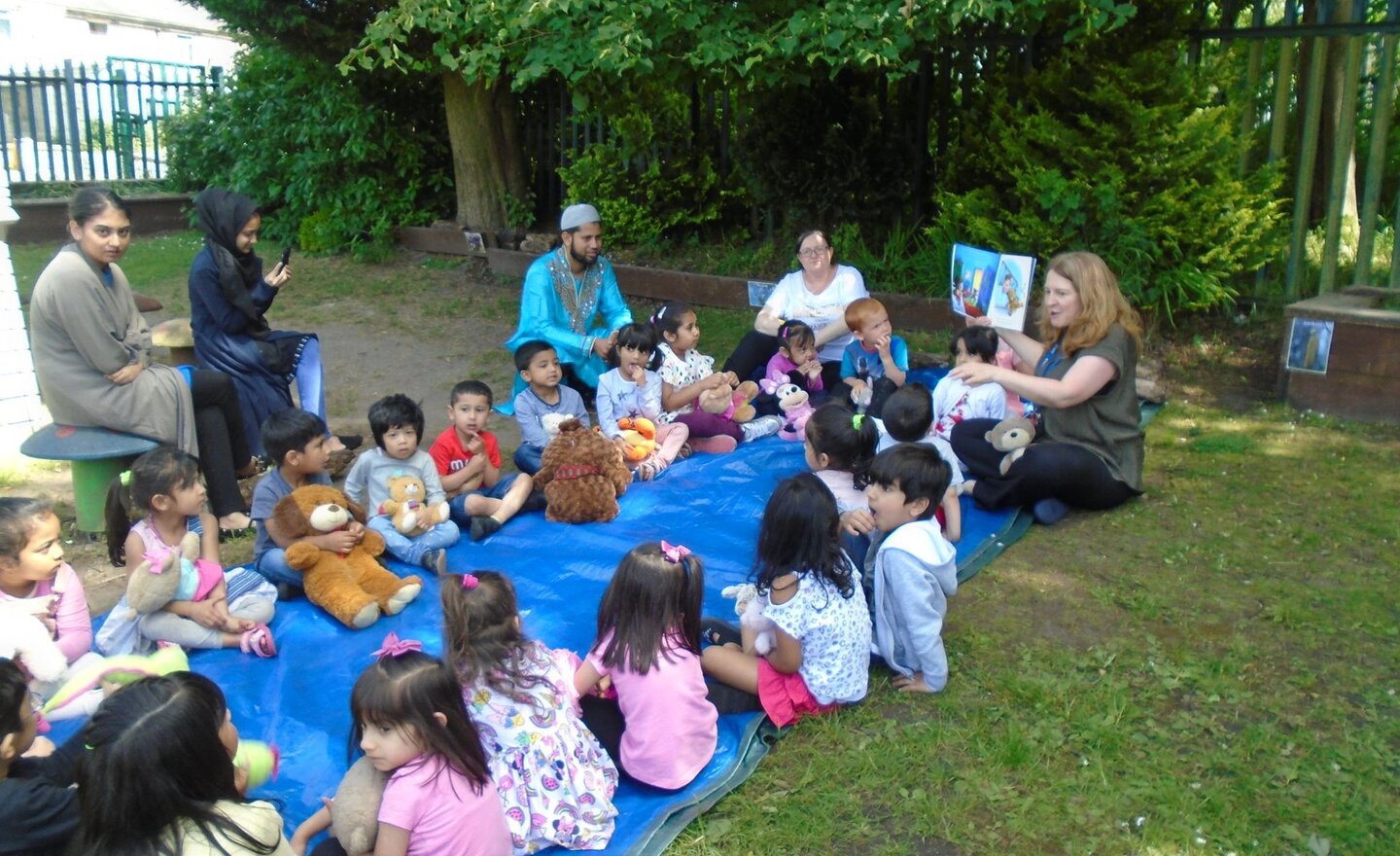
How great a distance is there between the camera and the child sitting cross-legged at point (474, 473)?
4961 millimetres

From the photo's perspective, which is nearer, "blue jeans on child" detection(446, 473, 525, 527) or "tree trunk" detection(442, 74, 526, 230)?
"blue jeans on child" detection(446, 473, 525, 527)

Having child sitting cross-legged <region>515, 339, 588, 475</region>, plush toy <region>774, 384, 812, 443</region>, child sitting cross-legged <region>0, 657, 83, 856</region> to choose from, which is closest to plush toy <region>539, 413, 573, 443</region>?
child sitting cross-legged <region>515, 339, 588, 475</region>

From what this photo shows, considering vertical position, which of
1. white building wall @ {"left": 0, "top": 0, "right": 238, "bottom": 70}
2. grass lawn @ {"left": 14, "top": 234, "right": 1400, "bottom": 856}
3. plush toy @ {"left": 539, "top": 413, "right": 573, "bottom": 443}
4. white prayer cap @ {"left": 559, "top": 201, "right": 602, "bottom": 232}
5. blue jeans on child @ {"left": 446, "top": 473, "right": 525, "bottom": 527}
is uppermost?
white building wall @ {"left": 0, "top": 0, "right": 238, "bottom": 70}

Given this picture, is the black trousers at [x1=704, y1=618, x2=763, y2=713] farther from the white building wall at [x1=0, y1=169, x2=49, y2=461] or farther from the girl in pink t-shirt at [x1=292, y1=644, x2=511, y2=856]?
the white building wall at [x1=0, y1=169, x2=49, y2=461]

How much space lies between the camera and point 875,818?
3117 millimetres

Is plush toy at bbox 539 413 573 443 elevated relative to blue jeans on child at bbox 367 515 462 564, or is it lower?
elevated

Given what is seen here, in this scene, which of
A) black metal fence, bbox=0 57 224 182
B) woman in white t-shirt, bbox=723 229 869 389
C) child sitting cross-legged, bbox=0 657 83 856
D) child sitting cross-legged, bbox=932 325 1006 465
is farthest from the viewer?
black metal fence, bbox=0 57 224 182

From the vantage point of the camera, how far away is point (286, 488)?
176 inches

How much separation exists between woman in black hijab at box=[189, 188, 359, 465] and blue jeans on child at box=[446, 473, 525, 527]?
1.01m

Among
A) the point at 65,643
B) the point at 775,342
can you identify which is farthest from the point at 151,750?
the point at 775,342

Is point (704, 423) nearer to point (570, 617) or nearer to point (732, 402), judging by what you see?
point (732, 402)

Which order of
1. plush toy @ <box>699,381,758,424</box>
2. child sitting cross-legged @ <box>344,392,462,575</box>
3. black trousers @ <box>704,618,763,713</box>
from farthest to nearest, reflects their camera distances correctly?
plush toy @ <box>699,381,758,424</box> → child sitting cross-legged @ <box>344,392,462,575</box> → black trousers @ <box>704,618,763,713</box>

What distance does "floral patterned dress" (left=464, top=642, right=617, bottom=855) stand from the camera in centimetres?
287

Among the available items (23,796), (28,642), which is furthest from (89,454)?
(23,796)
